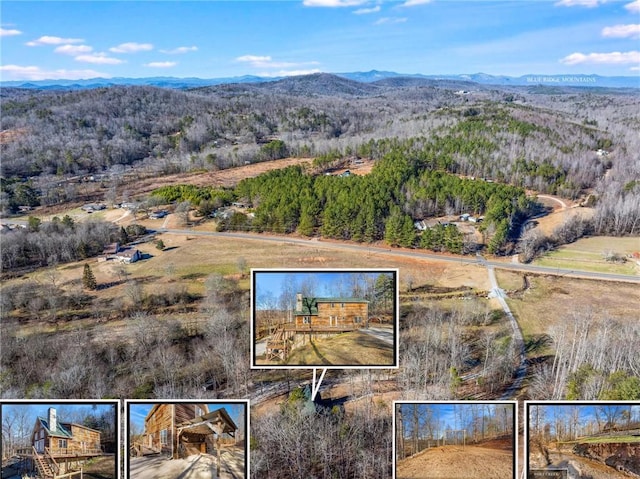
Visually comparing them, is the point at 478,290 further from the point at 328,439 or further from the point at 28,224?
the point at 28,224

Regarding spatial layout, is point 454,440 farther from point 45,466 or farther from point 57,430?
point 45,466

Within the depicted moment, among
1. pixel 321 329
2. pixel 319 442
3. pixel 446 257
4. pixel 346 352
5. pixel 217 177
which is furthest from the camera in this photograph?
pixel 217 177

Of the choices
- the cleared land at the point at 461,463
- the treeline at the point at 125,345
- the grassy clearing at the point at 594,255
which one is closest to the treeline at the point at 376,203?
the grassy clearing at the point at 594,255

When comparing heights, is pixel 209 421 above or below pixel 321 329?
below

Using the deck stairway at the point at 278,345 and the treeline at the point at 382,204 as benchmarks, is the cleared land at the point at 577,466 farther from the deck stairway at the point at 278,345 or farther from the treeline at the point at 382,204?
the treeline at the point at 382,204

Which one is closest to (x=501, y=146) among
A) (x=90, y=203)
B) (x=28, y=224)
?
(x=90, y=203)

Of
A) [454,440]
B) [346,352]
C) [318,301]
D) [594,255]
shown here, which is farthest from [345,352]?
[594,255]

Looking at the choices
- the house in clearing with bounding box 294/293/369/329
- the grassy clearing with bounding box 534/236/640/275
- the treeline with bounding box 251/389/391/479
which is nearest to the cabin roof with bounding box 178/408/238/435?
the treeline with bounding box 251/389/391/479

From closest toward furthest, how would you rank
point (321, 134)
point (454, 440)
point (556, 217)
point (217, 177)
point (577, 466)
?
point (577, 466) → point (454, 440) → point (556, 217) → point (217, 177) → point (321, 134)
